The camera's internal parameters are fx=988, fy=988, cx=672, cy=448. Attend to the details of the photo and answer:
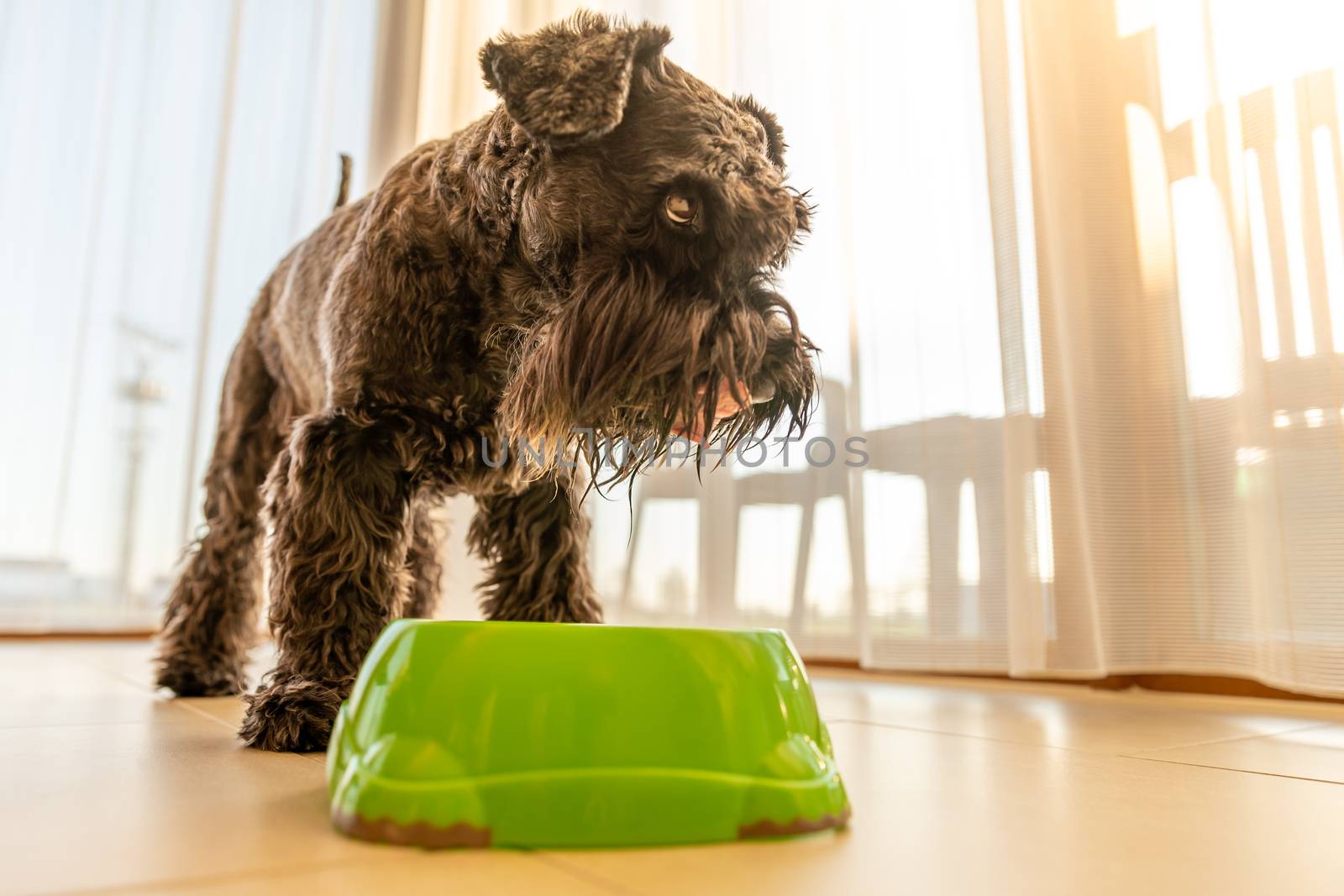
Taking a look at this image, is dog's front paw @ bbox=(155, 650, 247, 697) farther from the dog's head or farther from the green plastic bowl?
the green plastic bowl

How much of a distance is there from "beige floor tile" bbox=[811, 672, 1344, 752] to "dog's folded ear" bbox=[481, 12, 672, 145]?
1.12 m

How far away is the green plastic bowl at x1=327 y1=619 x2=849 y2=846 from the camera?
82 centimetres

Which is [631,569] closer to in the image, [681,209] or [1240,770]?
[681,209]

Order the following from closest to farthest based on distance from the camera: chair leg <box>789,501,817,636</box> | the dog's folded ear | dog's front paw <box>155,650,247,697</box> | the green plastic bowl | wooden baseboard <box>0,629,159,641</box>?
the green plastic bowl
the dog's folded ear
dog's front paw <box>155,650,247,697</box>
chair leg <box>789,501,817,636</box>
wooden baseboard <box>0,629,159,641</box>

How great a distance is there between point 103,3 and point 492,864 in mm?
4216

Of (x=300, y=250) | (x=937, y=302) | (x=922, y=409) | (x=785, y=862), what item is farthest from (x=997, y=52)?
(x=785, y=862)

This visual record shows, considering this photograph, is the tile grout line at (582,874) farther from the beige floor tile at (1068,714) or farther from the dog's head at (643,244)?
the beige floor tile at (1068,714)

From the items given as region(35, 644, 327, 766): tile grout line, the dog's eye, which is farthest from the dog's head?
region(35, 644, 327, 766): tile grout line

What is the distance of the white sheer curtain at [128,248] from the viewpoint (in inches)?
141

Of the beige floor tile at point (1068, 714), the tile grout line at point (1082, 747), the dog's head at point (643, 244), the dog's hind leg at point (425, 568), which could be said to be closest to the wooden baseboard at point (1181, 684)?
the beige floor tile at point (1068, 714)

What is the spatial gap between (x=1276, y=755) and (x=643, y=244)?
1.16 meters

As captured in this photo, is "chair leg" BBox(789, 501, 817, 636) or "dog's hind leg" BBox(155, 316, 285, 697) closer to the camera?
"dog's hind leg" BBox(155, 316, 285, 697)

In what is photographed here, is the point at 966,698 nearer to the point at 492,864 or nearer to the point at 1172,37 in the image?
the point at 1172,37

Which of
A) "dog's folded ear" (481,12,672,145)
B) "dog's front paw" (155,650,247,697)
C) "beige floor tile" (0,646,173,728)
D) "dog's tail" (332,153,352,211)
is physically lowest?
"beige floor tile" (0,646,173,728)
